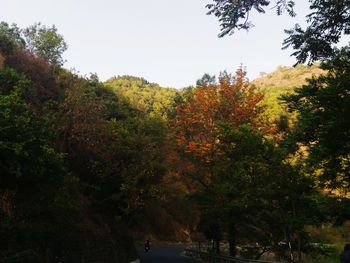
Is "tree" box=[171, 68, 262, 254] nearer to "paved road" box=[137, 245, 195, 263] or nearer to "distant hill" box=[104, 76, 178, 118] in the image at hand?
"paved road" box=[137, 245, 195, 263]

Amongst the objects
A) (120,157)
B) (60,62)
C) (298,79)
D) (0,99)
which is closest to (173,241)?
(60,62)

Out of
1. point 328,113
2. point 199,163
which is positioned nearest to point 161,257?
point 199,163

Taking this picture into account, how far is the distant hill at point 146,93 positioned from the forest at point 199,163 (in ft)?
189

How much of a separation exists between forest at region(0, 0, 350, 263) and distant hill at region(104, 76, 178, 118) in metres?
57.7

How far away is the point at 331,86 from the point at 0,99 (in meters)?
12.8

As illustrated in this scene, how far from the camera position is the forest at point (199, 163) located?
14.6 meters

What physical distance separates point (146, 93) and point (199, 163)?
96496 mm

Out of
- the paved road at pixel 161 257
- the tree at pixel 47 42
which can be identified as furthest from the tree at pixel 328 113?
the tree at pixel 47 42

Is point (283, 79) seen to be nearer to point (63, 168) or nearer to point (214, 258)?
point (214, 258)

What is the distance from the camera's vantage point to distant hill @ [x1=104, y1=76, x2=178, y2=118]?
338ft

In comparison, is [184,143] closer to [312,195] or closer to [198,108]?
[198,108]

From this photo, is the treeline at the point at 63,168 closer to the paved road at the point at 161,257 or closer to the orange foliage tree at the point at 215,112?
the paved road at the point at 161,257

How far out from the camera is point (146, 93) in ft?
421

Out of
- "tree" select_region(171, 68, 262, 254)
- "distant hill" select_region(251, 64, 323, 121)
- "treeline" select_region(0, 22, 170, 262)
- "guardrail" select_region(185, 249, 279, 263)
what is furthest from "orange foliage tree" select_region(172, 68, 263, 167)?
"distant hill" select_region(251, 64, 323, 121)
